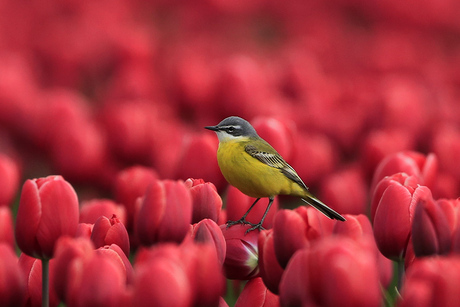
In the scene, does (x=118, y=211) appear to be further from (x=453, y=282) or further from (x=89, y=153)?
(x=453, y=282)

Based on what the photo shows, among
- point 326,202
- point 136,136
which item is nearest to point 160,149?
point 136,136

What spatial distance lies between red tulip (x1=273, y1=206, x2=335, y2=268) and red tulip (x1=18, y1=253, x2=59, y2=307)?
204 millimetres

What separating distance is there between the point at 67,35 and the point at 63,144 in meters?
1.03

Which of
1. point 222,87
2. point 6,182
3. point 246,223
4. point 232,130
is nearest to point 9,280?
point 246,223

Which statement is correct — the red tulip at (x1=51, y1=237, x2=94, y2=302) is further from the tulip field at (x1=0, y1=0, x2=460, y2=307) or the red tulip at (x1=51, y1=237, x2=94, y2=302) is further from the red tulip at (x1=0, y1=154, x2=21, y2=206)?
the red tulip at (x1=0, y1=154, x2=21, y2=206)

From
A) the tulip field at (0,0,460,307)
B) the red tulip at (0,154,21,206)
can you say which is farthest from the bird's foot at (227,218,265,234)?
the red tulip at (0,154,21,206)

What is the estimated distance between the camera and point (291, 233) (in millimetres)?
589

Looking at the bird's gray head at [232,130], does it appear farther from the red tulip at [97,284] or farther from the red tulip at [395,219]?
the red tulip at [97,284]

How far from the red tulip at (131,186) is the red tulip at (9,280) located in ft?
0.97

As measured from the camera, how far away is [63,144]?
1.14 m

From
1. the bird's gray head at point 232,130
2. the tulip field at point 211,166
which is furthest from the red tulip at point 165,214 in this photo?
the bird's gray head at point 232,130

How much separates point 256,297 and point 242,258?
2.0 inches

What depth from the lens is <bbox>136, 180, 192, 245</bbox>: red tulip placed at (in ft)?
2.03

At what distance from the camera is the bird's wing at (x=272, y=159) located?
3.45 ft
